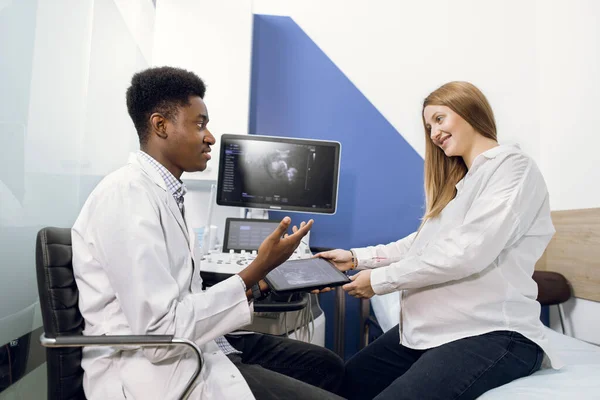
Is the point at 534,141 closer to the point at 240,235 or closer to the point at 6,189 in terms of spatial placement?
the point at 240,235

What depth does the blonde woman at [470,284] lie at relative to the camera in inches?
41.0

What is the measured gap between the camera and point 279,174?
2.07 metres

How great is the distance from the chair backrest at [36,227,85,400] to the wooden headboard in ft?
7.39

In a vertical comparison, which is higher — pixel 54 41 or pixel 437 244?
pixel 54 41

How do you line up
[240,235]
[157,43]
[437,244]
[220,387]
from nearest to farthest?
[220,387] < [437,244] < [240,235] < [157,43]

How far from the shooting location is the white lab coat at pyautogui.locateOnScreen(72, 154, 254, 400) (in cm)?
82

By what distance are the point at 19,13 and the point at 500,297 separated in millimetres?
1558

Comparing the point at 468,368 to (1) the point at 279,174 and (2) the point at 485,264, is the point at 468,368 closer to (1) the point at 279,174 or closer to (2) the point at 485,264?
(2) the point at 485,264

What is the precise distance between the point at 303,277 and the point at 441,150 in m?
0.76

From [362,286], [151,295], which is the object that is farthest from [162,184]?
[362,286]

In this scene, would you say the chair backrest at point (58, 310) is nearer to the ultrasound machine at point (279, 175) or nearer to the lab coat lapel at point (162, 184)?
the lab coat lapel at point (162, 184)

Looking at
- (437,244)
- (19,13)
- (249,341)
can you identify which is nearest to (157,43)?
(19,13)

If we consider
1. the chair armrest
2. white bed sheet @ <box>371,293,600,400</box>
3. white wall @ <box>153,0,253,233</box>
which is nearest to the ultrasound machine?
white wall @ <box>153,0,253,233</box>

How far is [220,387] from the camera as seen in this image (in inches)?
35.0
